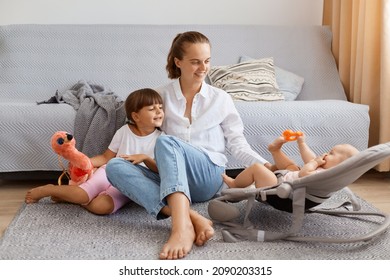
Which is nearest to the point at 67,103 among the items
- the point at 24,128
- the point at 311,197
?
the point at 24,128

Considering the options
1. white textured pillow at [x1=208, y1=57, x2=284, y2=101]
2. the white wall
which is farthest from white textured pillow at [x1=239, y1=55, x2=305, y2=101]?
the white wall

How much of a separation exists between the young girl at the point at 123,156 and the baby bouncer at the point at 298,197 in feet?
1.19

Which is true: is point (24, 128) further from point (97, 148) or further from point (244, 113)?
point (244, 113)

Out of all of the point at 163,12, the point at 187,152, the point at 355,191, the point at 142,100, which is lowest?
the point at 355,191

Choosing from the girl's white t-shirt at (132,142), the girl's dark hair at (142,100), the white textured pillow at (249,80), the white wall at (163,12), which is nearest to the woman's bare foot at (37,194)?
the girl's white t-shirt at (132,142)

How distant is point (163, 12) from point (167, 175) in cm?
201

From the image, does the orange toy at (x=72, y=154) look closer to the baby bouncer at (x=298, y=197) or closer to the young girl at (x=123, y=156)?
the young girl at (x=123, y=156)

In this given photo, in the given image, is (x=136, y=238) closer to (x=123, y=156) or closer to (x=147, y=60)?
(x=123, y=156)

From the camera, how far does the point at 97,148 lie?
2736 mm

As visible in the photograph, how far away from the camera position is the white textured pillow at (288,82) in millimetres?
3340

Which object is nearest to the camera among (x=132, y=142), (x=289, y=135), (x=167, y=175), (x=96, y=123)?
(x=167, y=175)

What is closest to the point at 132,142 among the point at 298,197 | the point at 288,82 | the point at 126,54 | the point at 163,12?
Answer: the point at 298,197

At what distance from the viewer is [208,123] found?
2.41m

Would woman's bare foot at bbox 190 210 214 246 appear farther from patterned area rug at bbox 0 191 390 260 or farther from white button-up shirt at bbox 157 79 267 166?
white button-up shirt at bbox 157 79 267 166
